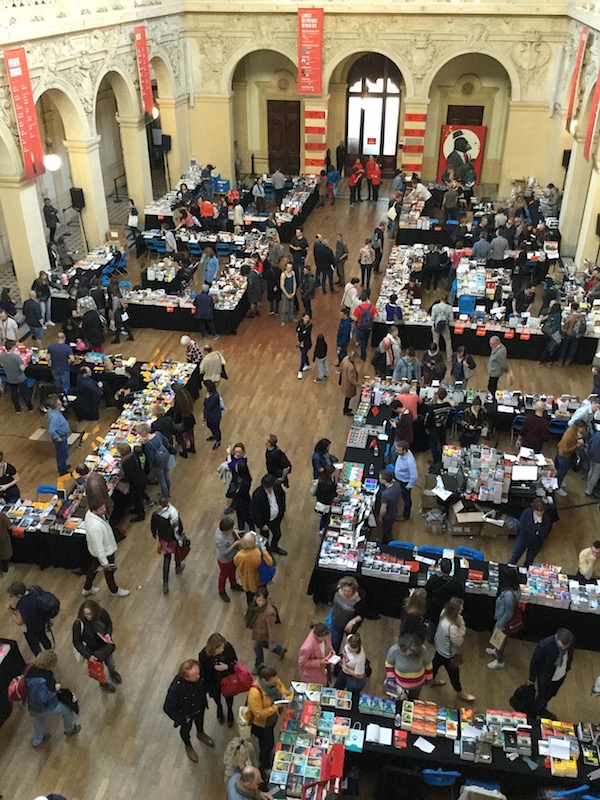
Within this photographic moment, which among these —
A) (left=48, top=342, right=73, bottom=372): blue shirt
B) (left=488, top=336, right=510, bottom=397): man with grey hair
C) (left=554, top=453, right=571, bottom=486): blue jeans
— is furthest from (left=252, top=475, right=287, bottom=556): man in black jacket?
(left=48, top=342, right=73, bottom=372): blue shirt

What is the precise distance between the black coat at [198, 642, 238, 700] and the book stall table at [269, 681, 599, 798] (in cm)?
72

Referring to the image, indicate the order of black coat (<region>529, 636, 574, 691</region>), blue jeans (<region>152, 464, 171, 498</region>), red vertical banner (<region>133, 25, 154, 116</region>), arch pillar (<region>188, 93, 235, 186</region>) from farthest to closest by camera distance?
arch pillar (<region>188, 93, 235, 186</region>) < red vertical banner (<region>133, 25, 154, 116</region>) < blue jeans (<region>152, 464, 171, 498</region>) < black coat (<region>529, 636, 574, 691</region>)

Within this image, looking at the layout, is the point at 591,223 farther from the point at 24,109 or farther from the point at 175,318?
the point at 24,109

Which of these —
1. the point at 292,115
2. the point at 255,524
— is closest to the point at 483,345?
the point at 255,524

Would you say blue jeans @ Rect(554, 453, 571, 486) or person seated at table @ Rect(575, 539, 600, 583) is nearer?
person seated at table @ Rect(575, 539, 600, 583)

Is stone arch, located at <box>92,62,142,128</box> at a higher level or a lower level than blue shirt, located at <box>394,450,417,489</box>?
higher

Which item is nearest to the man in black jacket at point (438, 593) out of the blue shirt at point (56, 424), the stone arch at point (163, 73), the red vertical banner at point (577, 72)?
the blue shirt at point (56, 424)

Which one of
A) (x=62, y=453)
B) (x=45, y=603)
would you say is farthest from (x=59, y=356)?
(x=45, y=603)

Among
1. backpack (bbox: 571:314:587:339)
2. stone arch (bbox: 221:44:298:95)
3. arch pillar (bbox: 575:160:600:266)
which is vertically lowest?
backpack (bbox: 571:314:587:339)

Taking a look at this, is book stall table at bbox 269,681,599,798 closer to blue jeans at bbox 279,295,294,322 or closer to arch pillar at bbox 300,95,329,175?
blue jeans at bbox 279,295,294,322

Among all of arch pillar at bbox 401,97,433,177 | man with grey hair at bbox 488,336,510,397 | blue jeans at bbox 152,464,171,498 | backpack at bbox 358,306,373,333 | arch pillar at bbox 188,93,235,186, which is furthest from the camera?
arch pillar at bbox 188,93,235,186

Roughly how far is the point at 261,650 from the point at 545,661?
3.08 meters

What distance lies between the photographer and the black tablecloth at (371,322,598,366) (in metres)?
14.5

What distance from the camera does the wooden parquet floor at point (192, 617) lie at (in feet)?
23.4
